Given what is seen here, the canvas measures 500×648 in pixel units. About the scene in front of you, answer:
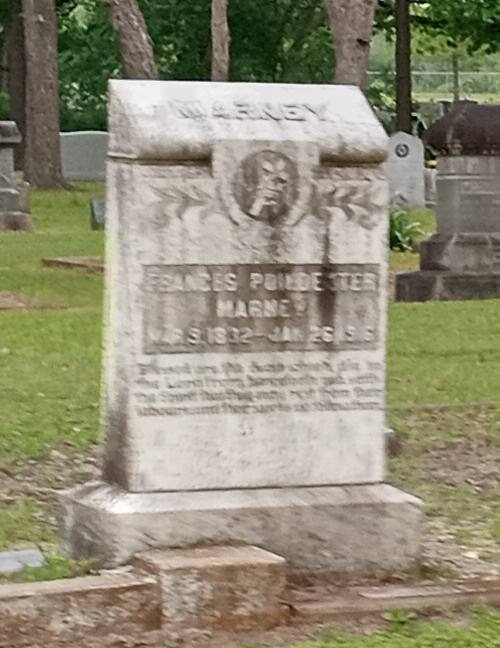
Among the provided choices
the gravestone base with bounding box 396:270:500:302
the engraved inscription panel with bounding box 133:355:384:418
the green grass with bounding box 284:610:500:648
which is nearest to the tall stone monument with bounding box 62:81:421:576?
the engraved inscription panel with bounding box 133:355:384:418

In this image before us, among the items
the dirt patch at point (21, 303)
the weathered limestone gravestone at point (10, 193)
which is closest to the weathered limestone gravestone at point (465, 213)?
the dirt patch at point (21, 303)

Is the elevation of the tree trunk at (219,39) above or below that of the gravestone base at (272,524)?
above

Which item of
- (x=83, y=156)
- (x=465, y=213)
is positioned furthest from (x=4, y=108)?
(x=465, y=213)

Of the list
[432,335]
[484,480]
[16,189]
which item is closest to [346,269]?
[484,480]

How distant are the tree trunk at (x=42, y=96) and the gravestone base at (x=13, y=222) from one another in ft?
29.6

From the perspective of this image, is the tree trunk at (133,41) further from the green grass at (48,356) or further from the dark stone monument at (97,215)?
the dark stone monument at (97,215)

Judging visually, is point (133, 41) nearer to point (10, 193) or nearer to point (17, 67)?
point (10, 193)

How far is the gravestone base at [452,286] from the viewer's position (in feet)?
53.5

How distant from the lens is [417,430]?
30.6 ft

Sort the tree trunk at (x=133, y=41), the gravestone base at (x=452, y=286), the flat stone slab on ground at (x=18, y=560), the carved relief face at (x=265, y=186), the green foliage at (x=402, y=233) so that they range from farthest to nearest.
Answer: the tree trunk at (x=133, y=41)
the green foliage at (x=402, y=233)
the gravestone base at (x=452, y=286)
the carved relief face at (x=265, y=186)
the flat stone slab on ground at (x=18, y=560)

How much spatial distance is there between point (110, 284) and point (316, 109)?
3.09ft

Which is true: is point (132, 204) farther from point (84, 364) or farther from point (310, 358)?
point (84, 364)

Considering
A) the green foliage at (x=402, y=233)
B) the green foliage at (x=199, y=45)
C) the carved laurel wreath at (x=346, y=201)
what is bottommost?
the green foliage at (x=402, y=233)

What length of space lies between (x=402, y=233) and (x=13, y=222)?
599cm
